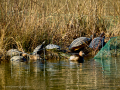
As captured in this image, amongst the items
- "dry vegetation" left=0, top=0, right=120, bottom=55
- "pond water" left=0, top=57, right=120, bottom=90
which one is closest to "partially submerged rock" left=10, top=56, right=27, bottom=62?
"dry vegetation" left=0, top=0, right=120, bottom=55

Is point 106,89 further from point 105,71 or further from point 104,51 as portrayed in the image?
point 104,51

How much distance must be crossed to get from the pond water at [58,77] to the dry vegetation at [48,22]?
2058 millimetres

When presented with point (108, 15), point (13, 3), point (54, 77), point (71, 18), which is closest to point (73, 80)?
point (54, 77)

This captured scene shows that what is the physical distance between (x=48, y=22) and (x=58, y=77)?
15.8 ft

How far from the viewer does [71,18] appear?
1245 cm

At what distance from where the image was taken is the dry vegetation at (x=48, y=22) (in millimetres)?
10117

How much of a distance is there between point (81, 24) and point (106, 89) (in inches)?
304

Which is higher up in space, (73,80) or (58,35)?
(58,35)

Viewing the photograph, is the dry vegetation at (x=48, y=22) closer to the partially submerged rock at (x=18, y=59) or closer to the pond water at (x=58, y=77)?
the partially submerged rock at (x=18, y=59)

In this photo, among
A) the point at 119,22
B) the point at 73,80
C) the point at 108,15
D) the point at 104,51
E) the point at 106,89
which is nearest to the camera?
the point at 106,89

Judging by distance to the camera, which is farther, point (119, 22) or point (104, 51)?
point (119, 22)

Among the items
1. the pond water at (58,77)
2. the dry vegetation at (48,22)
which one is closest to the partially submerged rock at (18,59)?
the dry vegetation at (48,22)

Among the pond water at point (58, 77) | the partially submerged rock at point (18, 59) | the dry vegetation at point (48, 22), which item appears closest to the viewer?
the pond water at point (58, 77)

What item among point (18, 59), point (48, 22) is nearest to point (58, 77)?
point (18, 59)
